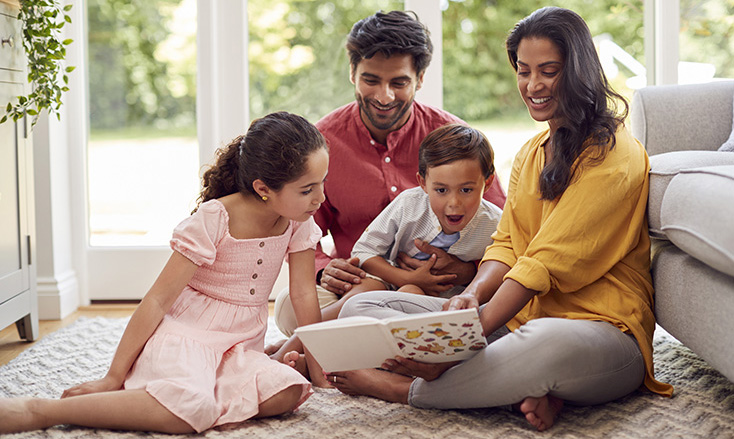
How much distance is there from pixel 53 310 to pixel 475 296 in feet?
5.42

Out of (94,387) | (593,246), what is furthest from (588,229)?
(94,387)

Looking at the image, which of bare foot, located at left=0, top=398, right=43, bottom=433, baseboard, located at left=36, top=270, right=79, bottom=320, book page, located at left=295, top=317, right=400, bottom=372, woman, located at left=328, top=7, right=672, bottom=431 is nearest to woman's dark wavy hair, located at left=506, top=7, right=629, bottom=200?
woman, located at left=328, top=7, right=672, bottom=431

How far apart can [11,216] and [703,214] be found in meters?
1.83

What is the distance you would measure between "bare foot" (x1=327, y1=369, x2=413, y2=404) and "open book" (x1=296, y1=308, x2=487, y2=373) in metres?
0.14

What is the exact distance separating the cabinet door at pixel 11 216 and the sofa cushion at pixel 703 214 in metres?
1.73

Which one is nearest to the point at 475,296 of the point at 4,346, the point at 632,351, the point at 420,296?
the point at 420,296

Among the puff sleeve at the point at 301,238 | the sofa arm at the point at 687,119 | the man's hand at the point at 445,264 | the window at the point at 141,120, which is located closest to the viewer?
the puff sleeve at the point at 301,238

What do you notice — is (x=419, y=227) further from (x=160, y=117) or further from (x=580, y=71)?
(x=160, y=117)

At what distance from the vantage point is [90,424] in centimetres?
141

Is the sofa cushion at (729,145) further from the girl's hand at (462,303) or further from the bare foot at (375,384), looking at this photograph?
the bare foot at (375,384)

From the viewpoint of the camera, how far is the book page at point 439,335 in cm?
127

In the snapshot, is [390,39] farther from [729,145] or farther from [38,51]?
[38,51]

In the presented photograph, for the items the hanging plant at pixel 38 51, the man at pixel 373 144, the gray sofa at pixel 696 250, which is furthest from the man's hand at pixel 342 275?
the hanging plant at pixel 38 51

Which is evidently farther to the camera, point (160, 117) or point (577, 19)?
point (160, 117)
